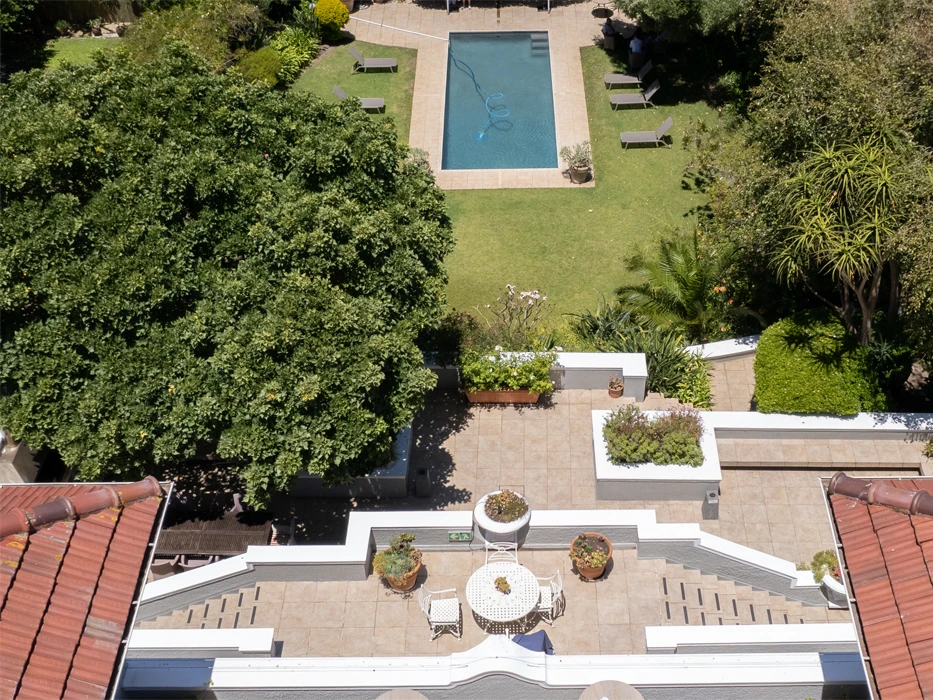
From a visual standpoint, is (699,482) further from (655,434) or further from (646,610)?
(646,610)

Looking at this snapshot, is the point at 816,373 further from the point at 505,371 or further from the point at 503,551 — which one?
the point at 503,551

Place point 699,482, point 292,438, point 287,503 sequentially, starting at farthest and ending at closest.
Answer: point 287,503
point 699,482
point 292,438

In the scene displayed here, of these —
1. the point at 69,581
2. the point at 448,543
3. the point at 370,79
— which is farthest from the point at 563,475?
the point at 370,79

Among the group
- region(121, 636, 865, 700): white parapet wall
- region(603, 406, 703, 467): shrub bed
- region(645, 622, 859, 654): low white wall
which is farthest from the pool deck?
region(121, 636, 865, 700): white parapet wall

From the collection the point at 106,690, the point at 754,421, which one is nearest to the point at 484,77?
the point at 754,421

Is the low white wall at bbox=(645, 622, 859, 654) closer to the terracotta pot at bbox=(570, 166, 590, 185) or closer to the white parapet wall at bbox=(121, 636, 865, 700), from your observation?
the white parapet wall at bbox=(121, 636, 865, 700)
